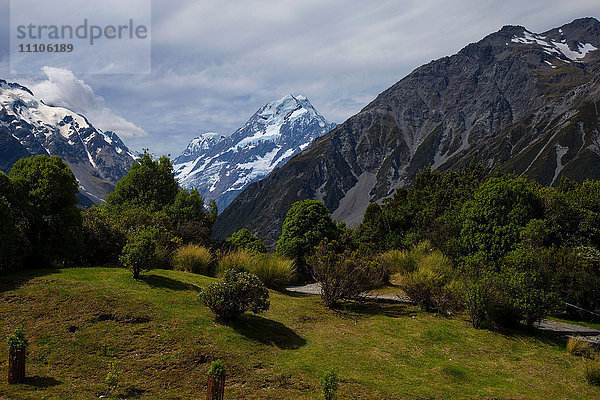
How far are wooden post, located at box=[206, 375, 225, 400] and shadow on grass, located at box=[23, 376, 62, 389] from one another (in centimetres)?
299

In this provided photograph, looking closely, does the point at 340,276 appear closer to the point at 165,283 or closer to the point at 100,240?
the point at 165,283

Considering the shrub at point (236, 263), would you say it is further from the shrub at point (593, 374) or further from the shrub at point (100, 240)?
the shrub at point (593, 374)

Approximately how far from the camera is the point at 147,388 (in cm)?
695

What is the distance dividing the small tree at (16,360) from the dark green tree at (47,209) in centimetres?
764

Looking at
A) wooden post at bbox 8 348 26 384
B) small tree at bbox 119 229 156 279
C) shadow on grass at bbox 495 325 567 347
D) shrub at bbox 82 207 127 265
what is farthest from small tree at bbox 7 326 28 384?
shadow on grass at bbox 495 325 567 347

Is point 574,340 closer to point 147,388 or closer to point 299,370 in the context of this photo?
point 299,370

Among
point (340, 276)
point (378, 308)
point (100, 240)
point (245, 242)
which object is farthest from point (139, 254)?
point (245, 242)

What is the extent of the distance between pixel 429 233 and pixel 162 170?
83.3 feet

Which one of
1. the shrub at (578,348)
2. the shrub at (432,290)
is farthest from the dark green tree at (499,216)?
the shrub at (578,348)

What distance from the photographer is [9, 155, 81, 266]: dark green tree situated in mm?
12875

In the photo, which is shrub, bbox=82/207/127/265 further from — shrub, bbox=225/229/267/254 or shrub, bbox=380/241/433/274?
shrub, bbox=380/241/433/274

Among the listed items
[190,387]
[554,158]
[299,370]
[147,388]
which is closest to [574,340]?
[299,370]

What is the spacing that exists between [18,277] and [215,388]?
8.44 meters

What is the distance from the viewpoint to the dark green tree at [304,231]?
23953mm
